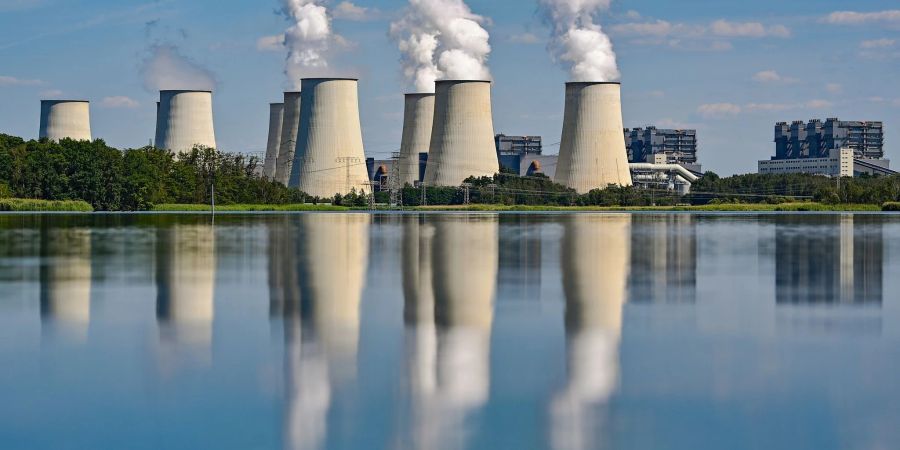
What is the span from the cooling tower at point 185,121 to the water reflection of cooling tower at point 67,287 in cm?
3824

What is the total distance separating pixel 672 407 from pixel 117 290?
7.14m

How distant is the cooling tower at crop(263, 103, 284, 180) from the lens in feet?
234

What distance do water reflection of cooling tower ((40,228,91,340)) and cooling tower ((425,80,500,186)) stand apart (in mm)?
33442

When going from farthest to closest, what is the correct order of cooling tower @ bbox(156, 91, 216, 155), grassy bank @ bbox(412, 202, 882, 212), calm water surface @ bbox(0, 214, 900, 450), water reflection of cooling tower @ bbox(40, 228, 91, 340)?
→ grassy bank @ bbox(412, 202, 882, 212)
cooling tower @ bbox(156, 91, 216, 155)
water reflection of cooling tower @ bbox(40, 228, 91, 340)
calm water surface @ bbox(0, 214, 900, 450)

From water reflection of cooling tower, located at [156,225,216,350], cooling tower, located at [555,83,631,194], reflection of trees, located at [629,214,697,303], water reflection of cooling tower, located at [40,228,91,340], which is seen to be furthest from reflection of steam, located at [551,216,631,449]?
cooling tower, located at [555,83,631,194]

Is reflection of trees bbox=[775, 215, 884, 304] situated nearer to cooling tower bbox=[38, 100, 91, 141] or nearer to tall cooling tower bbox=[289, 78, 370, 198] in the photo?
tall cooling tower bbox=[289, 78, 370, 198]

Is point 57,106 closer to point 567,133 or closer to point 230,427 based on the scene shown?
point 567,133

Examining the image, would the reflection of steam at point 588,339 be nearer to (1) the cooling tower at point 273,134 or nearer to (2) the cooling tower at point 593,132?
(2) the cooling tower at point 593,132

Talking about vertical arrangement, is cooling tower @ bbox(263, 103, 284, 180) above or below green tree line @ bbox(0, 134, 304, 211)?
above

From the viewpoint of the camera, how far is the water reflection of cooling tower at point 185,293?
849cm

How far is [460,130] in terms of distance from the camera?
177 feet

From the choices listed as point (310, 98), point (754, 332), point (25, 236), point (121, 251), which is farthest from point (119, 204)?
point (754, 332)

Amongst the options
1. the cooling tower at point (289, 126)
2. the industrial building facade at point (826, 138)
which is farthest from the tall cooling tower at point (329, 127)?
the industrial building facade at point (826, 138)

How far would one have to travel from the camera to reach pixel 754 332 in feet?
29.0
